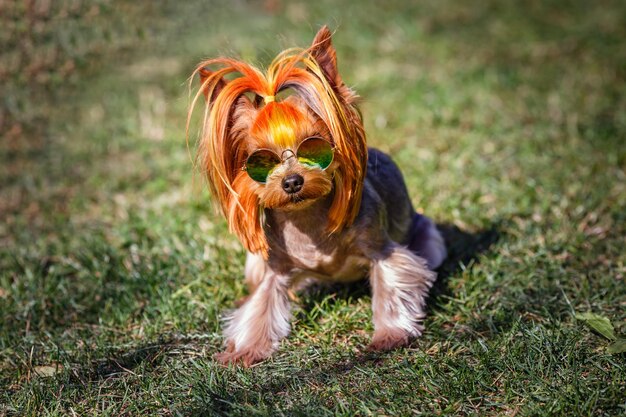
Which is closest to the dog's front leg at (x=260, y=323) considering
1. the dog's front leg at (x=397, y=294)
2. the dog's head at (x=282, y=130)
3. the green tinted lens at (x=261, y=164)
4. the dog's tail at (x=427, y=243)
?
the dog's front leg at (x=397, y=294)

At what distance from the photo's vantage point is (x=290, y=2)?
36.4ft

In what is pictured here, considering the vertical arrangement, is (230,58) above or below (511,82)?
above

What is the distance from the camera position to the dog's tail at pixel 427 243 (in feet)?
13.8

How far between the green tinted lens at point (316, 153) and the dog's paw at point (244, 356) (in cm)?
104

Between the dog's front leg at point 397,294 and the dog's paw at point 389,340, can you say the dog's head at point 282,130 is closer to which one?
the dog's front leg at point 397,294

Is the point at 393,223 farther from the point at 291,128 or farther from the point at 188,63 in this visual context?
the point at 188,63


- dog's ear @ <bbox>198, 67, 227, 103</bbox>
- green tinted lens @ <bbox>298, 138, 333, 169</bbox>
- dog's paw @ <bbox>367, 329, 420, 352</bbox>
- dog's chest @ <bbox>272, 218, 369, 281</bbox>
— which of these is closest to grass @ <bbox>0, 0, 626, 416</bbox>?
dog's paw @ <bbox>367, 329, 420, 352</bbox>

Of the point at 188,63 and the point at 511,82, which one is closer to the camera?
the point at 511,82

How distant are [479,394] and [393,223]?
1.24m

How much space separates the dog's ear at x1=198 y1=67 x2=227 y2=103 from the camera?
313 centimetres

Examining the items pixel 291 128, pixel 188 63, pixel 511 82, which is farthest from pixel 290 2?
pixel 291 128

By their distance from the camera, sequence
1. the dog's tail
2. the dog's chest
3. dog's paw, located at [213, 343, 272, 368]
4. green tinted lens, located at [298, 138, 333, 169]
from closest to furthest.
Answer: green tinted lens, located at [298, 138, 333, 169] < dog's paw, located at [213, 343, 272, 368] < the dog's chest < the dog's tail

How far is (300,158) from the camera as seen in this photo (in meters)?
3.15

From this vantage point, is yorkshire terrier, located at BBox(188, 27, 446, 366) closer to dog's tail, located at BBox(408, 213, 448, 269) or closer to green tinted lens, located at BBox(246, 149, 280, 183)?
green tinted lens, located at BBox(246, 149, 280, 183)
